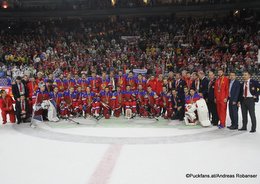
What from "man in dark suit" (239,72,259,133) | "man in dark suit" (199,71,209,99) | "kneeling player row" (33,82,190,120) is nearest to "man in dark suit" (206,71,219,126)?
"man in dark suit" (199,71,209,99)

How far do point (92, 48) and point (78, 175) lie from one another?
19091mm

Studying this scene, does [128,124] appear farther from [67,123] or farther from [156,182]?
[156,182]

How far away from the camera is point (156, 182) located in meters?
4.52

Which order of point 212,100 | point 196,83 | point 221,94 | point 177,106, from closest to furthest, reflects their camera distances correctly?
1. point 221,94
2. point 212,100
3. point 196,83
4. point 177,106

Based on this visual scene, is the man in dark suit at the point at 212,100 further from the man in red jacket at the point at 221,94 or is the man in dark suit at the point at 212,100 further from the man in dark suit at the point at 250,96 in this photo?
the man in dark suit at the point at 250,96

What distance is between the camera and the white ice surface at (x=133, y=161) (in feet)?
15.4

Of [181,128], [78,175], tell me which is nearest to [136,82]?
[181,128]

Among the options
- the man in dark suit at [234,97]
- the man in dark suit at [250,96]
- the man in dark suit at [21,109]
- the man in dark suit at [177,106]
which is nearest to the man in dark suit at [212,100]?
the man in dark suit at [234,97]

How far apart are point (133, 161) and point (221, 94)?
3.79m

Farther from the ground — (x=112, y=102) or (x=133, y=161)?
(x=112, y=102)

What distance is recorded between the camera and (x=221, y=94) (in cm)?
782

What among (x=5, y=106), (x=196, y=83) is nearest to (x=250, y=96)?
(x=196, y=83)

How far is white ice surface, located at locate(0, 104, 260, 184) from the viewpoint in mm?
4680

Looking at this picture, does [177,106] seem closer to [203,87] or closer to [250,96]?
[203,87]
